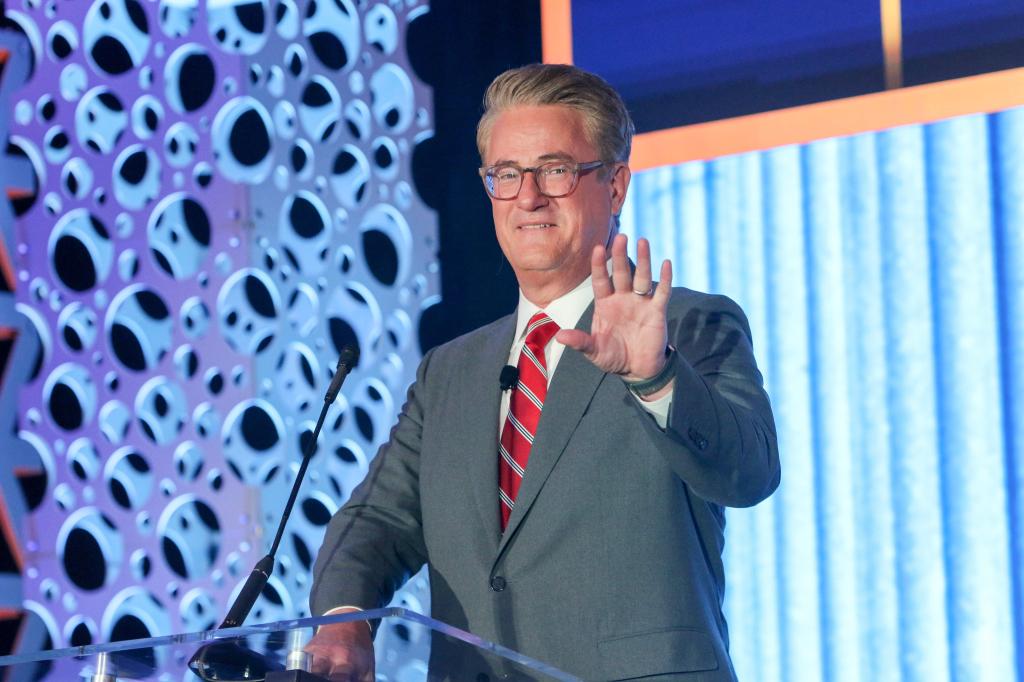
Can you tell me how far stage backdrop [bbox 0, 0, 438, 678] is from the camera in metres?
3.86

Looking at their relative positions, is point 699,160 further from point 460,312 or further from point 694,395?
point 694,395

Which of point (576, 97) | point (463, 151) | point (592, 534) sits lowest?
point (592, 534)

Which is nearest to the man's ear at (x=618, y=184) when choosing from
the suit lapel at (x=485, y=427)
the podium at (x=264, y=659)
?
the suit lapel at (x=485, y=427)

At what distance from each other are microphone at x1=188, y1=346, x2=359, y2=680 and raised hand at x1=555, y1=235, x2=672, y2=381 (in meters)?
0.44

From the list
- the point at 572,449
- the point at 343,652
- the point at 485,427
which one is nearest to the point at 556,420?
the point at 572,449

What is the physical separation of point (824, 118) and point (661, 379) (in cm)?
191

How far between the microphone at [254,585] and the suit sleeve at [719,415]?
0.50 m

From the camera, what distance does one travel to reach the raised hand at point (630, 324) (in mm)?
1585

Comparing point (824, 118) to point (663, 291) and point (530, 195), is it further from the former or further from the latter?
point (663, 291)

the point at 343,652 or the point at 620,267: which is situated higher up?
the point at 620,267

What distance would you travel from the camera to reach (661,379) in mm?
1600

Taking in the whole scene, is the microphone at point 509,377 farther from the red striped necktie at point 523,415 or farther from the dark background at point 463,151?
the dark background at point 463,151

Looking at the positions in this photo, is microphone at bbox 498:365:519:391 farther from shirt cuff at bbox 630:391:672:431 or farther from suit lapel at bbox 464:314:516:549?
shirt cuff at bbox 630:391:672:431

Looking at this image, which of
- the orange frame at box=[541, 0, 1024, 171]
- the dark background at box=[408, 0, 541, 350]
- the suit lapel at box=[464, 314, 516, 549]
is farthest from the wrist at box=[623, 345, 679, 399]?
the dark background at box=[408, 0, 541, 350]
